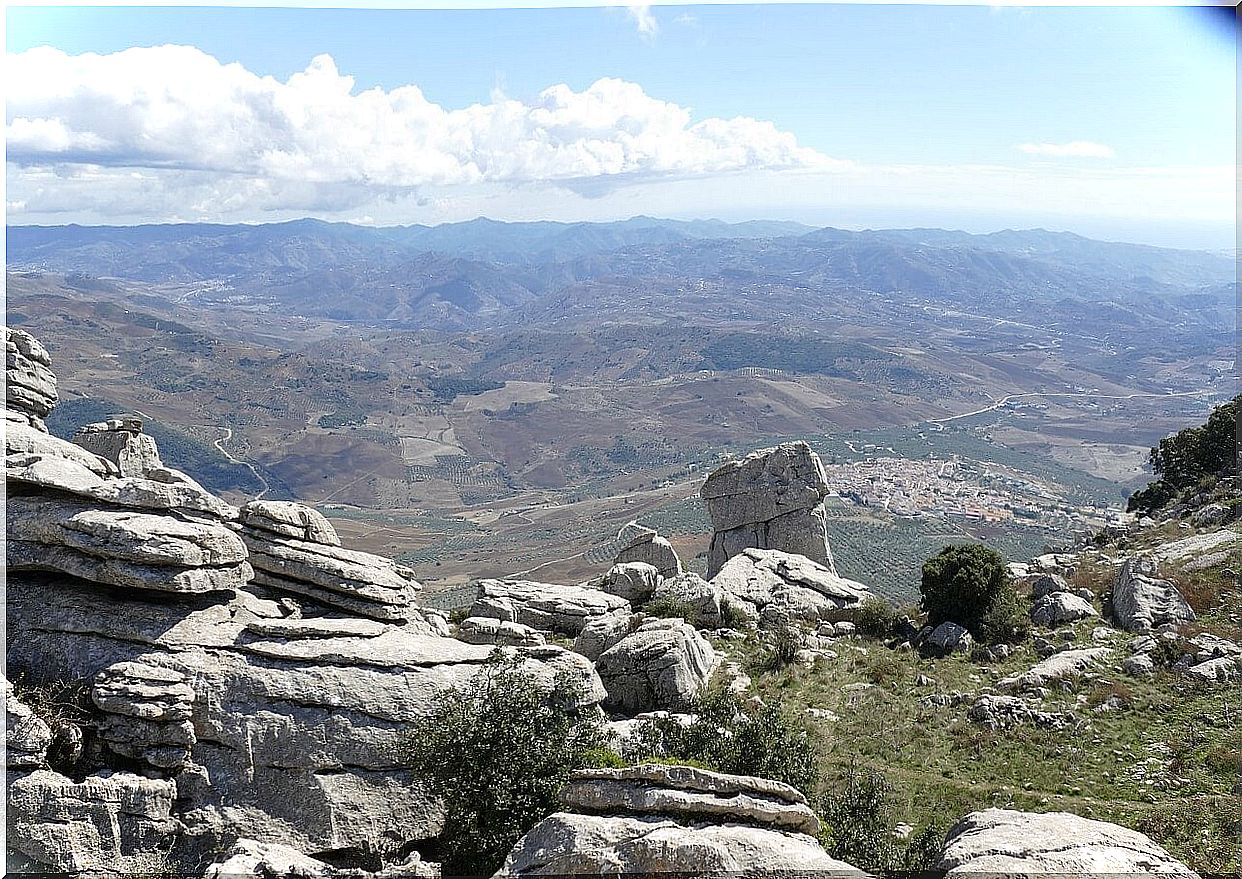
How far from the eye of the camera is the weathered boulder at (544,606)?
26.1 metres

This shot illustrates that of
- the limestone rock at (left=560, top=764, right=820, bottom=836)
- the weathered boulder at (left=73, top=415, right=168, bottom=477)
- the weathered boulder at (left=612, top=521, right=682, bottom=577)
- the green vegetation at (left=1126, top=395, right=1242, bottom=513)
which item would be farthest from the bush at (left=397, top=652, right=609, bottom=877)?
the green vegetation at (left=1126, top=395, right=1242, bottom=513)

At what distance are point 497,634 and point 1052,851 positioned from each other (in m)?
16.6

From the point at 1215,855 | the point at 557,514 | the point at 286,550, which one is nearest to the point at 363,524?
the point at 557,514

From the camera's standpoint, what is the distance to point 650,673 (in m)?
19.8

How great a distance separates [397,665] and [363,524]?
170 meters

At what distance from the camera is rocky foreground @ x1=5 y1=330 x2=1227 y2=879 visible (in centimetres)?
860

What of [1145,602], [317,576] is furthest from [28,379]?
[1145,602]

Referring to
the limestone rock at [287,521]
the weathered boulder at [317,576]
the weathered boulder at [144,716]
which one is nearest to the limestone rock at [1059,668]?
the weathered boulder at [317,576]

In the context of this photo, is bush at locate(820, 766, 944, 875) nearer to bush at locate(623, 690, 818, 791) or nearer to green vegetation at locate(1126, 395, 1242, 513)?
bush at locate(623, 690, 818, 791)

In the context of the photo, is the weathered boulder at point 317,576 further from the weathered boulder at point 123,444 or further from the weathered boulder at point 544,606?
the weathered boulder at point 123,444

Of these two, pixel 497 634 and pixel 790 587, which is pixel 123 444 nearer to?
pixel 497 634

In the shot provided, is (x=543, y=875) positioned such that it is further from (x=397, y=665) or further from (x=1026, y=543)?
(x=1026, y=543)

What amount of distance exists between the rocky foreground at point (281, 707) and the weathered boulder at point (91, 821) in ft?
0.09

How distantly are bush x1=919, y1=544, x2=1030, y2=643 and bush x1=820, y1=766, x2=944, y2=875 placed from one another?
39.9 ft
